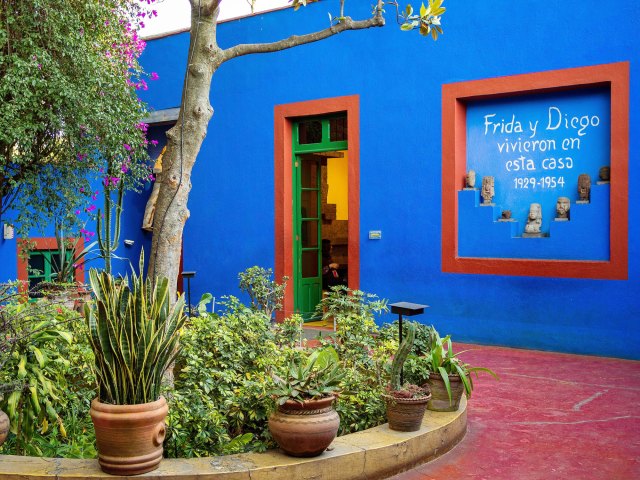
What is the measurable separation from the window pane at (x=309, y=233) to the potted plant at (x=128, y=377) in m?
6.26

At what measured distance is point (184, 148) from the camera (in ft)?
15.5

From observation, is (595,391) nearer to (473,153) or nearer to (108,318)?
(473,153)

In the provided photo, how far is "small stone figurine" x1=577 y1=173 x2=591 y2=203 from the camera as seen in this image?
7191 millimetres

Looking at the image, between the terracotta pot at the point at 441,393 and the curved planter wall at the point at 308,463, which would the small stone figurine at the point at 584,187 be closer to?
the terracotta pot at the point at 441,393

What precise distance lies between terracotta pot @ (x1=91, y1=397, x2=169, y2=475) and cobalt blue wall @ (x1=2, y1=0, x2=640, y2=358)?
5197 mm

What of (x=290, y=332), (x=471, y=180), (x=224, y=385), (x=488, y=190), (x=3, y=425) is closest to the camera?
(x=3, y=425)

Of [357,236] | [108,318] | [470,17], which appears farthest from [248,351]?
[470,17]

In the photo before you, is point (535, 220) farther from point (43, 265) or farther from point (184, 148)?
point (43, 265)

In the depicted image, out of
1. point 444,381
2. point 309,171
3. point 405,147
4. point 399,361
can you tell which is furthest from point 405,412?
point 309,171

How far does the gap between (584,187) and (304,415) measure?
4.86m

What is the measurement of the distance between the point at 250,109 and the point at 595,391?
19.7 feet

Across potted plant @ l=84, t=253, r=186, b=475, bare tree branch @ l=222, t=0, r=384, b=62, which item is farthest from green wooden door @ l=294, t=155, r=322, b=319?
potted plant @ l=84, t=253, r=186, b=475

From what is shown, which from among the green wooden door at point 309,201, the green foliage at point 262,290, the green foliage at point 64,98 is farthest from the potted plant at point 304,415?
the green wooden door at point 309,201

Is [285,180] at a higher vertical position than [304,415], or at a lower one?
higher
